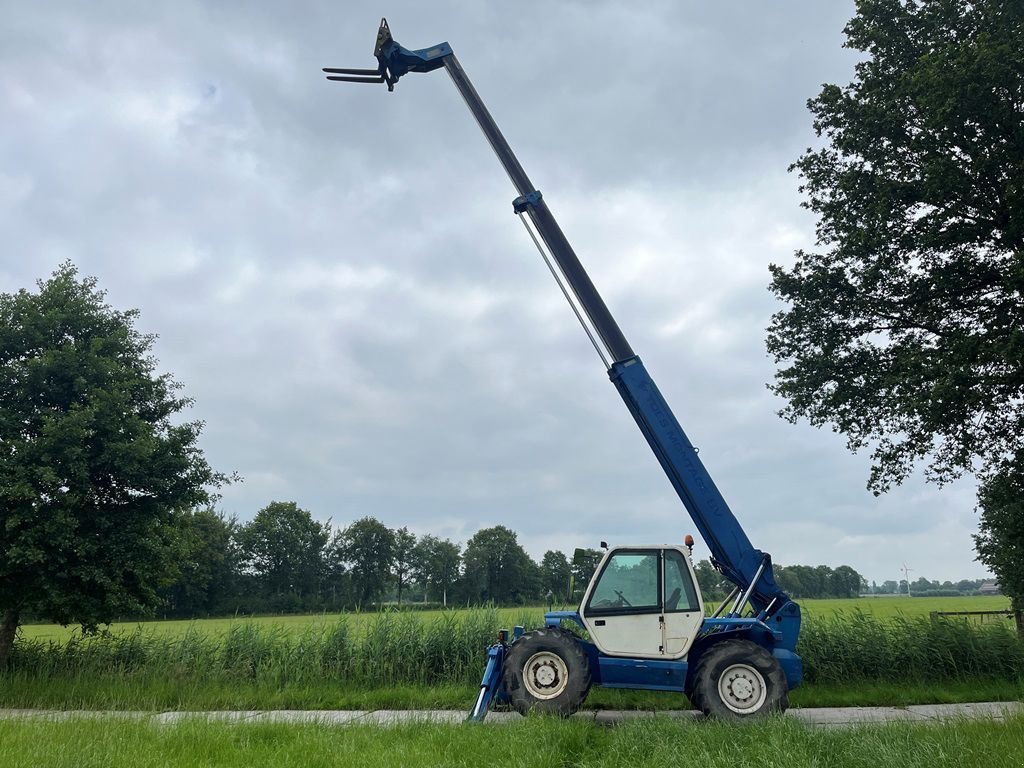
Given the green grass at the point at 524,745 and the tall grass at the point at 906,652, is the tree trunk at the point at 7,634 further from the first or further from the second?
the tall grass at the point at 906,652

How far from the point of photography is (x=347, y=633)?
40.8 feet

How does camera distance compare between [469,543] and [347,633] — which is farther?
[469,543]

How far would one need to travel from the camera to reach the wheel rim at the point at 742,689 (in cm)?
788

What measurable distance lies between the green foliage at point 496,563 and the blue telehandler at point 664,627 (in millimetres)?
37620

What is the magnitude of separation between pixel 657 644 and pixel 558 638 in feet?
3.79

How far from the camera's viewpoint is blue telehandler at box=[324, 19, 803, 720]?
26.1 ft

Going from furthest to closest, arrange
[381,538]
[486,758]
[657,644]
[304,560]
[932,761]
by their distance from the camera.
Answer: [381,538]
[304,560]
[657,644]
[486,758]
[932,761]

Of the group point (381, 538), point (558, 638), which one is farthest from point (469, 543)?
point (558, 638)

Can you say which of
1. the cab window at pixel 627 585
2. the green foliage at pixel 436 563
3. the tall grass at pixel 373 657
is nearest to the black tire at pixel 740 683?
the cab window at pixel 627 585

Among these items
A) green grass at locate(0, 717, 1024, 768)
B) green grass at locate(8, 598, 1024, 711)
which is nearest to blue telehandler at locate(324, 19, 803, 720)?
green grass at locate(0, 717, 1024, 768)

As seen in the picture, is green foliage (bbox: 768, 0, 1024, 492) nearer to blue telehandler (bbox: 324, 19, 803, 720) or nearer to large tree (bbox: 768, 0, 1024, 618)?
large tree (bbox: 768, 0, 1024, 618)

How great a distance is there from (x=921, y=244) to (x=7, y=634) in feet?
57.9

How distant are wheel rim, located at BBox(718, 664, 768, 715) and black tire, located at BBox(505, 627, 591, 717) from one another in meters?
1.59

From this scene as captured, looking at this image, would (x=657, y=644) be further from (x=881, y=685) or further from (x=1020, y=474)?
(x=1020, y=474)
